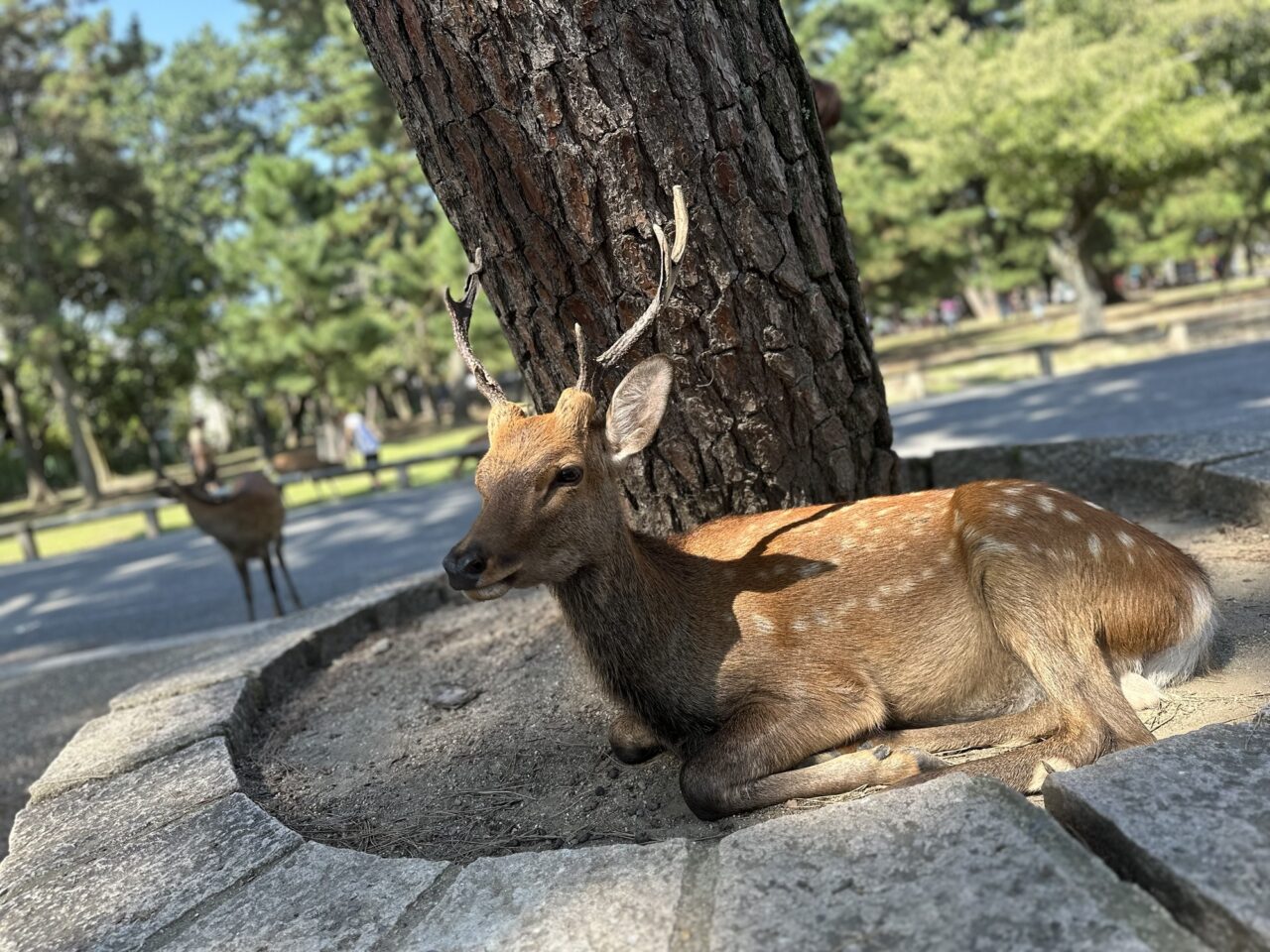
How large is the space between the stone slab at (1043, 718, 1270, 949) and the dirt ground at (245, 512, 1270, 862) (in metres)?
0.55

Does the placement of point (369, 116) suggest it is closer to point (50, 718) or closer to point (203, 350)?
point (203, 350)

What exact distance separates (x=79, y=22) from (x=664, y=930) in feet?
95.6

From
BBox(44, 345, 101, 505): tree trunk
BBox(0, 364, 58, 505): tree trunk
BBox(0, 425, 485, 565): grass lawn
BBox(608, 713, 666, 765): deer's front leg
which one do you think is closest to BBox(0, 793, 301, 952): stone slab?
BBox(608, 713, 666, 765): deer's front leg

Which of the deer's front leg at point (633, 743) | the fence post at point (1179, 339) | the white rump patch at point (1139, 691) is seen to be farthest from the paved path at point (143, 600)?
the fence post at point (1179, 339)

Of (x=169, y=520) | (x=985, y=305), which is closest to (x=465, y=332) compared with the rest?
(x=169, y=520)

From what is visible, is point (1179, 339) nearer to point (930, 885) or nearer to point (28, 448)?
point (930, 885)

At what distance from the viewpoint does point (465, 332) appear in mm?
2795

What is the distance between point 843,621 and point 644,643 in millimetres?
481

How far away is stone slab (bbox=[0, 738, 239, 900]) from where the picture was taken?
7.20 ft

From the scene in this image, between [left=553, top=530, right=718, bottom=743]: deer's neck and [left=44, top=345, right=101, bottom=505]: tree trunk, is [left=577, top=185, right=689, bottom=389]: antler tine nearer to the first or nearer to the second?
[left=553, top=530, right=718, bottom=743]: deer's neck

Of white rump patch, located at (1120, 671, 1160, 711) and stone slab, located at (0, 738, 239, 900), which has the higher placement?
stone slab, located at (0, 738, 239, 900)

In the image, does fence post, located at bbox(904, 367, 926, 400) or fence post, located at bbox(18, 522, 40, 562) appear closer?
fence post, located at bbox(18, 522, 40, 562)

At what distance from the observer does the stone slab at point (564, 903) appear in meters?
1.49

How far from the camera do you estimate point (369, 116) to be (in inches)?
1025
